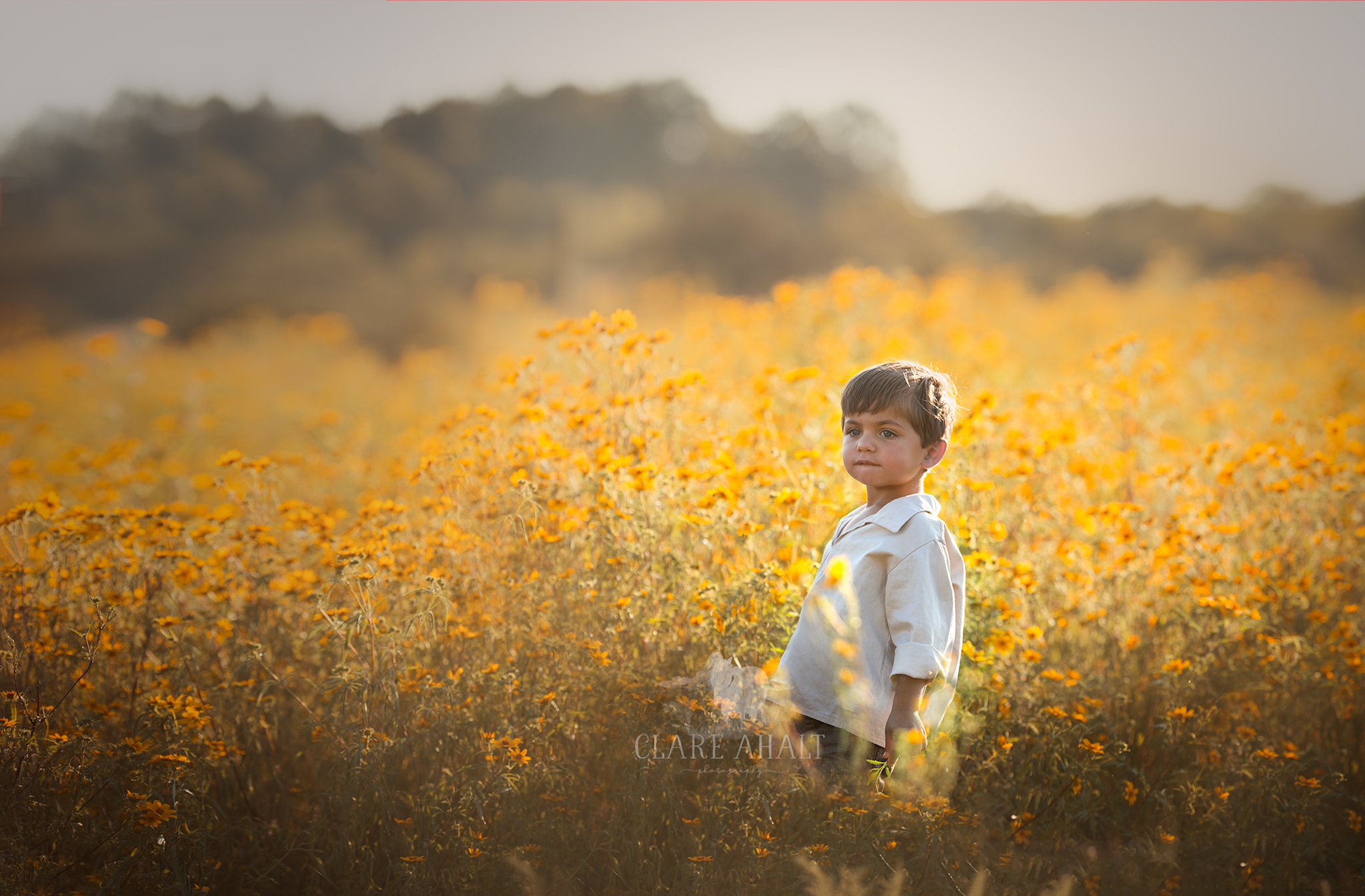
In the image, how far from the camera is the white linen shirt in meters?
1.64

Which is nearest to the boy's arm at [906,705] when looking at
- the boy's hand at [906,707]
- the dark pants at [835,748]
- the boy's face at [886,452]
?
the boy's hand at [906,707]

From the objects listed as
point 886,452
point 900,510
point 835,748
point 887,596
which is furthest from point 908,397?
Answer: point 835,748

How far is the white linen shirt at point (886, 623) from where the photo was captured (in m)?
1.64

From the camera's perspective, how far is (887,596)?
1.72 metres

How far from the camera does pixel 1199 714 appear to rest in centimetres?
266

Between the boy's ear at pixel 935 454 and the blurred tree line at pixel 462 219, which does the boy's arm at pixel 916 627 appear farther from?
the blurred tree line at pixel 462 219

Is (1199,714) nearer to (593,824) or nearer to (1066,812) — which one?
(1066,812)

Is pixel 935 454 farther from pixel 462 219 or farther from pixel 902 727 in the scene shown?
pixel 462 219

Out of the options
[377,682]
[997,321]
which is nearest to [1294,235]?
[997,321]

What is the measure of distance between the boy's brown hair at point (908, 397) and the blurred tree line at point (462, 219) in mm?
10899

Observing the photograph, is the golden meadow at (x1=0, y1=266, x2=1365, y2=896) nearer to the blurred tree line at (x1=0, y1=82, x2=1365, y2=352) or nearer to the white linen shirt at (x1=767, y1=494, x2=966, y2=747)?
the white linen shirt at (x1=767, y1=494, x2=966, y2=747)

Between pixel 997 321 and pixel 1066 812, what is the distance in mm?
7489

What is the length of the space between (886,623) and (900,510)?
237mm

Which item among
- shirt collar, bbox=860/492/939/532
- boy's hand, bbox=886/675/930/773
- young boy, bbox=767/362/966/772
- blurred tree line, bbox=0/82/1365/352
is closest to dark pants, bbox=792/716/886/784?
young boy, bbox=767/362/966/772
